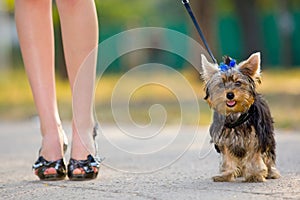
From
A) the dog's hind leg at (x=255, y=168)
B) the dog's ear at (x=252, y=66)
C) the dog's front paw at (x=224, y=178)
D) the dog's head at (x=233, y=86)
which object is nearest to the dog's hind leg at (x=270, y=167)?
the dog's hind leg at (x=255, y=168)

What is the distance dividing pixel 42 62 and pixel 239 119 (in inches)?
52.8

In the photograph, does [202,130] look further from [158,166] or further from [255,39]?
[255,39]

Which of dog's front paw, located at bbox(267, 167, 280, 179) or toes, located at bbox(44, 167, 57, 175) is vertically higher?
toes, located at bbox(44, 167, 57, 175)

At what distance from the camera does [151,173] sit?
586cm

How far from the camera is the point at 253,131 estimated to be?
518 centimetres

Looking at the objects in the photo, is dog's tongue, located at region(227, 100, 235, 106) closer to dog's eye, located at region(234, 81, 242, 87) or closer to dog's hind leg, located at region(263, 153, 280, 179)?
dog's eye, located at region(234, 81, 242, 87)

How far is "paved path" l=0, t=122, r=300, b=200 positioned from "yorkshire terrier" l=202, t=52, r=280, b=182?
0.12 metres

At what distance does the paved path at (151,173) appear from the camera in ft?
15.8

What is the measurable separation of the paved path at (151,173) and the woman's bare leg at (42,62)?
0.94 ft

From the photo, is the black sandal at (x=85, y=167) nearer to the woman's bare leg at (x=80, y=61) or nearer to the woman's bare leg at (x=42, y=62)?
the woman's bare leg at (x=80, y=61)

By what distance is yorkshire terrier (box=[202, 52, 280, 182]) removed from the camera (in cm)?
507

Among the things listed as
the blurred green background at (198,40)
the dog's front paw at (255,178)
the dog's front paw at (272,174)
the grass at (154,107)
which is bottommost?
the dog's front paw at (255,178)

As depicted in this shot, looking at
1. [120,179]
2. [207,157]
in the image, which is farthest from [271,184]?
[207,157]

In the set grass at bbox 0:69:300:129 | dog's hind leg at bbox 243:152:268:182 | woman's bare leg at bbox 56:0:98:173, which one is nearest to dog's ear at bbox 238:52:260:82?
dog's hind leg at bbox 243:152:268:182
